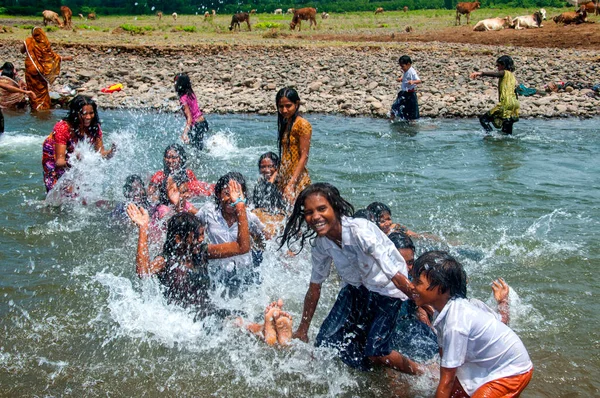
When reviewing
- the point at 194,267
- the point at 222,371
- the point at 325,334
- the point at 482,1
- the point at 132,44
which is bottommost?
the point at 222,371

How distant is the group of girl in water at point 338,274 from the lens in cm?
319

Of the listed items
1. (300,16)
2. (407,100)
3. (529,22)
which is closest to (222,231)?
(407,100)

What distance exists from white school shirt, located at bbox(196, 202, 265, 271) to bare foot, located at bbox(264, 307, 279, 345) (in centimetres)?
64

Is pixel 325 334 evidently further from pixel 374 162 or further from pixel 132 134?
pixel 132 134

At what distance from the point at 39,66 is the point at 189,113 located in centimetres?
651

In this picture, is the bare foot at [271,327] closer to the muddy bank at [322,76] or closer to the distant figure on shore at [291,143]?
the distant figure on shore at [291,143]

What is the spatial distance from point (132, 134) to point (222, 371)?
8.04m

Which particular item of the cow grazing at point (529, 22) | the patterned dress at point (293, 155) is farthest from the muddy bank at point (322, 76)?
the cow grazing at point (529, 22)

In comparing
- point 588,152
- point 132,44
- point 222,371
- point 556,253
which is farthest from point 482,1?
point 222,371

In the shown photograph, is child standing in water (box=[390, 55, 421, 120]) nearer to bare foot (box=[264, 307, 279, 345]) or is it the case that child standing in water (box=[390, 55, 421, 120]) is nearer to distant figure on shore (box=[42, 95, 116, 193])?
distant figure on shore (box=[42, 95, 116, 193])

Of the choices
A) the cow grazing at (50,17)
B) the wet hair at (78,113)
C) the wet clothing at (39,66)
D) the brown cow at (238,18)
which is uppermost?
the cow grazing at (50,17)

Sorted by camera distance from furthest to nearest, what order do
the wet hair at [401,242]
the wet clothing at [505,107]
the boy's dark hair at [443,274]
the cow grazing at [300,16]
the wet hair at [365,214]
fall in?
the cow grazing at [300,16]
the wet clothing at [505,107]
the wet hair at [365,214]
the wet hair at [401,242]
the boy's dark hair at [443,274]

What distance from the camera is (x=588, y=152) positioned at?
10188 millimetres

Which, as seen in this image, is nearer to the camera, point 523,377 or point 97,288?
point 523,377
